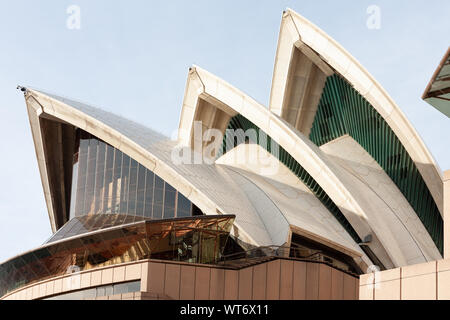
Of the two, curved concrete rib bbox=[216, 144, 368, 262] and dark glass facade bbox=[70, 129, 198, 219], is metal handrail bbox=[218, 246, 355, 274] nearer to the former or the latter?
curved concrete rib bbox=[216, 144, 368, 262]

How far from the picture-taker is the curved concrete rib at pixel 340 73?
2817 centimetres

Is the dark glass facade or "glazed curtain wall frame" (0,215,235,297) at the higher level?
the dark glass facade

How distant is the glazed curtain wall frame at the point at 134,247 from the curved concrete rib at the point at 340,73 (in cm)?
829

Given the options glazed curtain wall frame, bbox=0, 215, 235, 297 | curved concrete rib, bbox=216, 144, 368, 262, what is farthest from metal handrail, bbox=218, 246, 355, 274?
curved concrete rib, bbox=216, 144, 368, 262

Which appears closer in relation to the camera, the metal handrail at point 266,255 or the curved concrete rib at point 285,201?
the metal handrail at point 266,255

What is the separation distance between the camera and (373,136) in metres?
31.9

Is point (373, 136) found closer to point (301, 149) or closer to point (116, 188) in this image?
point (301, 149)

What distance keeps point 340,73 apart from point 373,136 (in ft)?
10.3

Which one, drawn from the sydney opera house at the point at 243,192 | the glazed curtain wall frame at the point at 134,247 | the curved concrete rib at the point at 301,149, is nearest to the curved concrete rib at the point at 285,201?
Answer: the sydney opera house at the point at 243,192

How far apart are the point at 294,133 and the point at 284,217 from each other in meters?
4.12

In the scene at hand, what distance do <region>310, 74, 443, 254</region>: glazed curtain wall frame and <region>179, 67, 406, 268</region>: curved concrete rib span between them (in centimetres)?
239

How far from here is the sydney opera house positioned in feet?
76.8

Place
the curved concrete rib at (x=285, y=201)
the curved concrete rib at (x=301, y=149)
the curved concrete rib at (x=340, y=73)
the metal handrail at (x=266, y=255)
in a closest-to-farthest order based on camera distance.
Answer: the metal handrail at (x=266, y=255) < the curved concrete rib at (x=285, y=201) < the curved concrete rib at (x=301, y=149) < the curved concrete rib at (x=340, y=73)

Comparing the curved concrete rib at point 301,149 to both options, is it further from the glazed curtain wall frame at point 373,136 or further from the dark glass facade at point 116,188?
the dark glass facade at point 116,188
